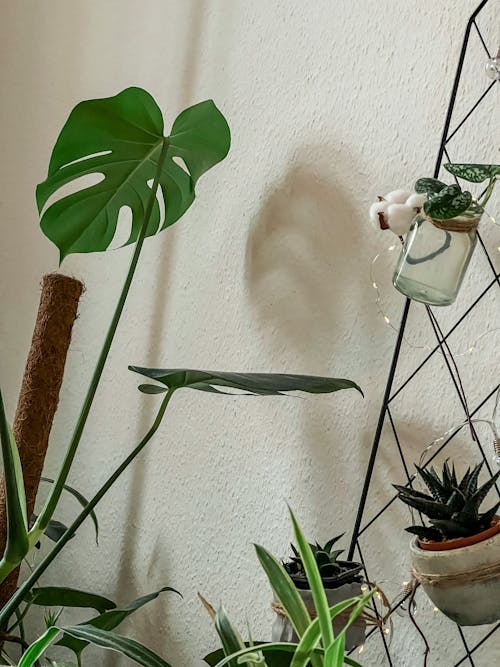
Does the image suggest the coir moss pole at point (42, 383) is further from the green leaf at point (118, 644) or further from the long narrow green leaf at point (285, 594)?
the long narrow green leaf at point (285, 594)

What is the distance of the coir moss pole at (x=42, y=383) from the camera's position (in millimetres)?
1395

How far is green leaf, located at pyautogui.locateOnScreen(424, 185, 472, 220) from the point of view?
0.84 metres

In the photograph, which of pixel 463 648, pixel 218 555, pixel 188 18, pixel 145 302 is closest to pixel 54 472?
pixel 145 302

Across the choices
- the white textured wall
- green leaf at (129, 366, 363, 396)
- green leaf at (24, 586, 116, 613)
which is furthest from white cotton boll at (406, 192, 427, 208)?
green leaf at (24, 586, 116, 613)

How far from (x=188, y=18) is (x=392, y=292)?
78 centimetres

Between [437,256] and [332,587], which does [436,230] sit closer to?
[437,256]

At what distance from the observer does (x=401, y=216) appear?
3.08 ft

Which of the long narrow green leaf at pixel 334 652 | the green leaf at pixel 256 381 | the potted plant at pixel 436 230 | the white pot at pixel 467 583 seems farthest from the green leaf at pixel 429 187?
the long narrow green leaf at pixel 334 652

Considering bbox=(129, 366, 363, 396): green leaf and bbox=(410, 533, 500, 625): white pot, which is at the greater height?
bbox=(129, 366, 363, 396): green leaf

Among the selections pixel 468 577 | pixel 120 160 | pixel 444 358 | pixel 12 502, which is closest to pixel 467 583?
pixel 468 577

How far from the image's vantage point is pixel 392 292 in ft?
3.58

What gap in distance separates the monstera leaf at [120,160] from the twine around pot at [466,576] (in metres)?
0.68

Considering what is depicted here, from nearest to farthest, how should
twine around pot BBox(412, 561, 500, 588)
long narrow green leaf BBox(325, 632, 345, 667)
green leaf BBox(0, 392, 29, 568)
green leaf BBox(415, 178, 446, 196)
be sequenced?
1. long narrow green leaf BBox(325, 632, 345, 667)
2. twine around pot BBox(412, 561, 500, 588)
3. green leaf BBox(415, 178, 446, 196)
4. green leaf BBox(0, 392, 29, 568)

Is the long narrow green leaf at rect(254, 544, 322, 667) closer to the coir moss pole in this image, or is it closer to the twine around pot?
the twine around pot
